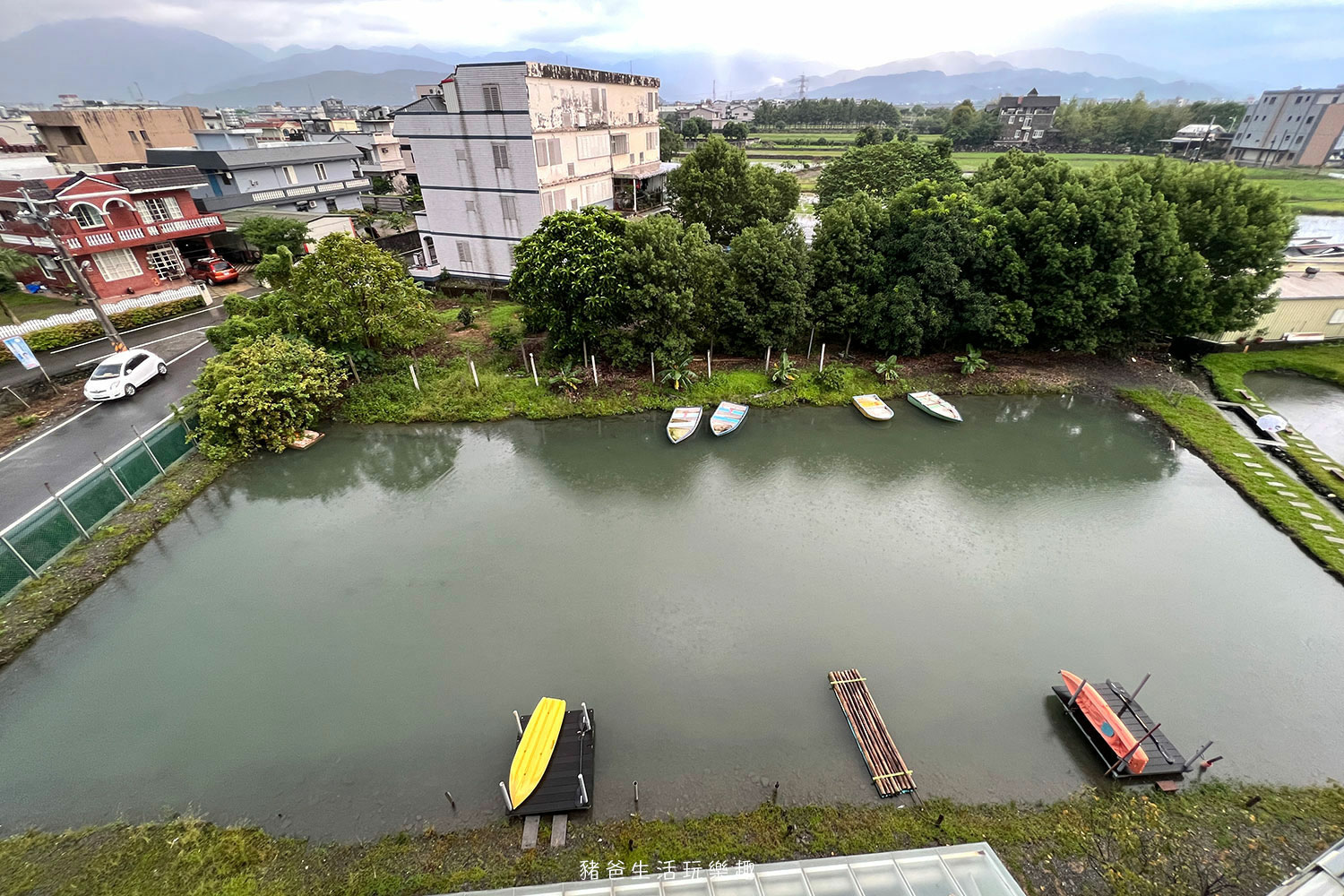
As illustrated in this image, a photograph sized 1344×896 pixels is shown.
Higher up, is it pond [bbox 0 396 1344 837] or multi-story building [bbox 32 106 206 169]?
multi-story building [bbox 32 106 206 169]

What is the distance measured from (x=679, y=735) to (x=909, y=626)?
7093mm

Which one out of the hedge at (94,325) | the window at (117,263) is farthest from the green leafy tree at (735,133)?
the hedge at (94,325)

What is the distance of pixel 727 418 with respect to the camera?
81.4 ft

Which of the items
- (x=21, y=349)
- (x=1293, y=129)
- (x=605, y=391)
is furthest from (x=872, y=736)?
(x=1293, y=129)

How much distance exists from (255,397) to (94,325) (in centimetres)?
1616

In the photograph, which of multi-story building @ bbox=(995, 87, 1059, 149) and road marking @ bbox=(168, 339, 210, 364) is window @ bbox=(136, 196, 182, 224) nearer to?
road marking @ bbox=(168, 339, 210, 364)

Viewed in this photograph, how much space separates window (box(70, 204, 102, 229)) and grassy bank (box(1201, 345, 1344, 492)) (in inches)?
2280

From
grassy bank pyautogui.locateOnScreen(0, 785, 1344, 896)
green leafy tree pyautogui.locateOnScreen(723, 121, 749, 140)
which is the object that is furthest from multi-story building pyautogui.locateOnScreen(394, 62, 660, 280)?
green leafy tree pyautogui.locateOnScreen(723, 121, 749, 140)

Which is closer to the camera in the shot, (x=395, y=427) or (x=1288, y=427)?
(x=1288, y=427)

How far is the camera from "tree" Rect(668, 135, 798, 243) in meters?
36.4

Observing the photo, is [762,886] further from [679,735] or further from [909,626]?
[909,626]

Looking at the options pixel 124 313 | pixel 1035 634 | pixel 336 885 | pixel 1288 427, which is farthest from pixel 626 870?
pixel 124 313

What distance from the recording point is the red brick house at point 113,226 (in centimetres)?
3003

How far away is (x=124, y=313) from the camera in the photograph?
30297 millimetres
